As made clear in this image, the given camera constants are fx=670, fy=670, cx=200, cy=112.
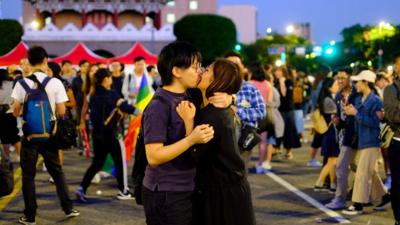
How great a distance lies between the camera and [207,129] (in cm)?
392

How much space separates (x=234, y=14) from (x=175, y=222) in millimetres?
127730

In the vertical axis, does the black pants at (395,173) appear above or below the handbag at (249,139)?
below

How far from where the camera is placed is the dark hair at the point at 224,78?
4.47 meters

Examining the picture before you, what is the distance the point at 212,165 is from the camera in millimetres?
4246

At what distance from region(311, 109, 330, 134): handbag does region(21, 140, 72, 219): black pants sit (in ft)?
15.0

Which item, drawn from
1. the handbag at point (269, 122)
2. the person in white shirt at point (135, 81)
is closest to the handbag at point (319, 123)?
the handbag at point (269, 122)

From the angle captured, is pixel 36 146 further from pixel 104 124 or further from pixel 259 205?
pixel 259 205

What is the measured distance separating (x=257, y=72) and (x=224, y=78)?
5.88 meters

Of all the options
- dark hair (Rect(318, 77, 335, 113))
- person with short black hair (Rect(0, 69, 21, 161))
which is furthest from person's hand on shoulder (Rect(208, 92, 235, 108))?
person with short black hair (Rect(0, 69, 21, 161))

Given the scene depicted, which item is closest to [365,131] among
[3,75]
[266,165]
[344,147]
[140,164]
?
[344,147]

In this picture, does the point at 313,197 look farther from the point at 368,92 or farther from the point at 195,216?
the point at 195,216

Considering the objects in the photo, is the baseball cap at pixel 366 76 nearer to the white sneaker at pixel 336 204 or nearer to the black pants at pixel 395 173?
the black pants at pixel 395 173

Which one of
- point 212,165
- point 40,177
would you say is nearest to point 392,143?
point 212,165

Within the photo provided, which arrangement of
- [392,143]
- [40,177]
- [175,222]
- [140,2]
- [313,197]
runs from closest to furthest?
1. [175,222]
2. [392,143]
3. [313,197]
4. [40,177]
5. [140,2]
